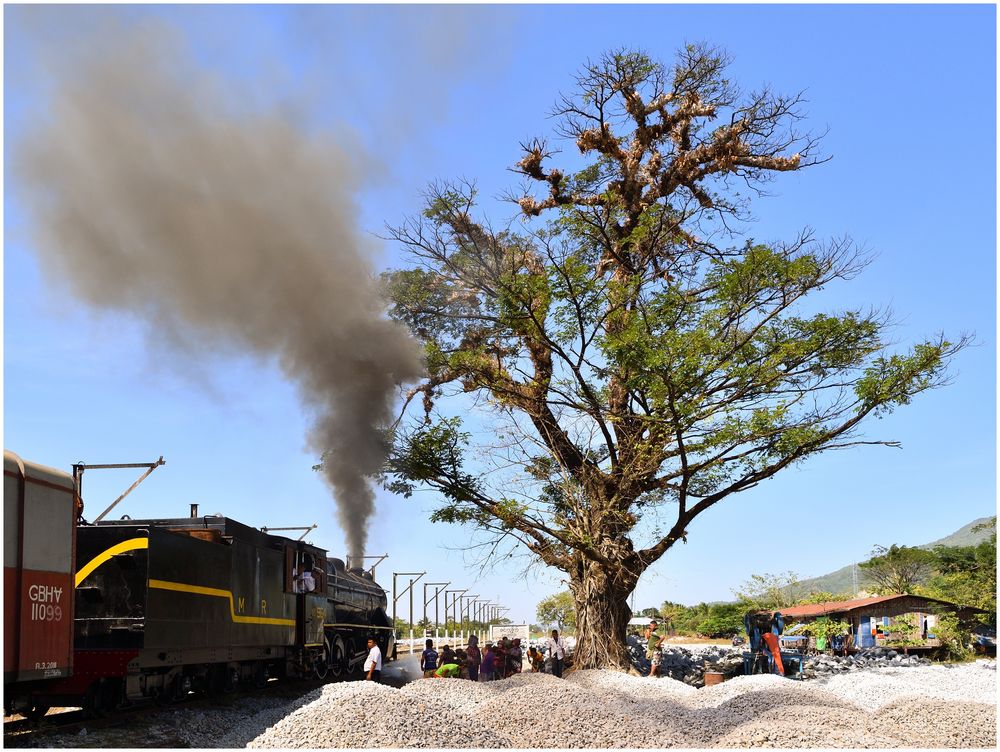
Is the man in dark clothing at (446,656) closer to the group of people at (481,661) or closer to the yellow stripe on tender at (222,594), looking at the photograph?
the group of people at (481,661)

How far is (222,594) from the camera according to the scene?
44.7 ft

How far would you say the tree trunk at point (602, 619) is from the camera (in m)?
20.0

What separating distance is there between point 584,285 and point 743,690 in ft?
26.2

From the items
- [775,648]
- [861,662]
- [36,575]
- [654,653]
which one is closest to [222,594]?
[36,575]

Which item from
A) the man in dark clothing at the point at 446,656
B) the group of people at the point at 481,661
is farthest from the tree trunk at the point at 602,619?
the man in dark clothing at the point at 446,656

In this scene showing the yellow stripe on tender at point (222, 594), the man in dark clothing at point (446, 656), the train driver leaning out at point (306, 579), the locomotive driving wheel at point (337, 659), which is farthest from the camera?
the locomotive driving wheel at point (337, 659)

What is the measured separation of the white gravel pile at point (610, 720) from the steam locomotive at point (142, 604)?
229 cm

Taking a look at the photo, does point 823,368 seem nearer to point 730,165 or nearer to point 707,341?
point 707,341

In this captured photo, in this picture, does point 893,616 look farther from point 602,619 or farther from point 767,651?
point 602,619

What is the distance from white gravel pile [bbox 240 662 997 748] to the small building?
2071 cm

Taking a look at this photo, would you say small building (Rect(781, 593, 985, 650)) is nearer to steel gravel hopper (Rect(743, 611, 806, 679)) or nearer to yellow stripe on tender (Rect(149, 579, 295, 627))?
steel gravel hopper (Rect(743, 611, 806, 679))

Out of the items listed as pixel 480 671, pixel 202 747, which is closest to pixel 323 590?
pixel 480 671

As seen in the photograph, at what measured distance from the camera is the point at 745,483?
63.3 ft

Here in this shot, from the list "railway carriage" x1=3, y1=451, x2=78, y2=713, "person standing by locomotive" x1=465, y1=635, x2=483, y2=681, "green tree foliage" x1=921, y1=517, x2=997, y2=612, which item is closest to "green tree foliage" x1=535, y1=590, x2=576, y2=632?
"green tree foliage" x1=921, y1=517, x2=997, y2=612
